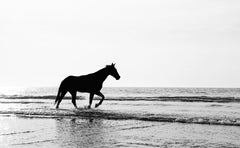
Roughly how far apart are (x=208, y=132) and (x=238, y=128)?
4.18ft

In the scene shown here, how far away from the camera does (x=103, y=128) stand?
9453 millimetres

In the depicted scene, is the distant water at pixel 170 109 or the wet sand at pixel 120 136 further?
the distant water at pixel 170 109

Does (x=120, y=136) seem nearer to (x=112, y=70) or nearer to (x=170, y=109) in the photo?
(x=170, y=109)

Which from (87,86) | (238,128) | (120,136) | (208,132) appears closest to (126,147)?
(120,136)

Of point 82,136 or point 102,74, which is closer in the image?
point 82,136

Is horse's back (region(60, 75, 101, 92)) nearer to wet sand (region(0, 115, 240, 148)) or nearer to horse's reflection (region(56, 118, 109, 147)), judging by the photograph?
wet sand (region(0, 115, 240, 148))

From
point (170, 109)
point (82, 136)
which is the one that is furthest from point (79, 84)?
point (82, 136)

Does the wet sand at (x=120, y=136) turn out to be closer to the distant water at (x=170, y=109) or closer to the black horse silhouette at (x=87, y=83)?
the distant water at (x=170, y=109)

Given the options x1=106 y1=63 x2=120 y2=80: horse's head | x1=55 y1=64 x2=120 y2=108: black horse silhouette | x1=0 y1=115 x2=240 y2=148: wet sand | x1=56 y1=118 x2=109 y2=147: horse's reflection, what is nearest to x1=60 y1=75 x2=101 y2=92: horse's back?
x1=55 y1=64 x2=120 y2=108: black horse silhouette

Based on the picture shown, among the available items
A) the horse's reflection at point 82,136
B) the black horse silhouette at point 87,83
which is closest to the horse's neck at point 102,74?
the black horse silhouette at point 87,83

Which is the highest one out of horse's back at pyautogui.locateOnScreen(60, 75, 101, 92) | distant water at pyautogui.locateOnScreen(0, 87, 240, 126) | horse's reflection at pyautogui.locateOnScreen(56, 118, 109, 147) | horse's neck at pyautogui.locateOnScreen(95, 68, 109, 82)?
horse's neck at pyautogui.locateOnScreen(95, 68, 109, 82)

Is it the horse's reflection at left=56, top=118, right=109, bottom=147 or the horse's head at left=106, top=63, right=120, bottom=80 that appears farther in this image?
the horse's head at left=106, top=63, right=120, bottom=80

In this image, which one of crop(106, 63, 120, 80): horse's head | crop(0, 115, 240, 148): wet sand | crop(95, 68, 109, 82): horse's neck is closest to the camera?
crop(0, 115, 240, 148): wet sand

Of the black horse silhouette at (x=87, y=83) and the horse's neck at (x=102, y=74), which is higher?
the horse's neck at (x=102, y=74)
